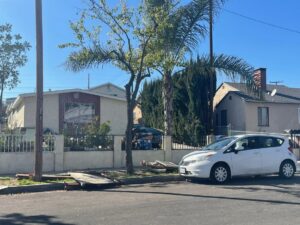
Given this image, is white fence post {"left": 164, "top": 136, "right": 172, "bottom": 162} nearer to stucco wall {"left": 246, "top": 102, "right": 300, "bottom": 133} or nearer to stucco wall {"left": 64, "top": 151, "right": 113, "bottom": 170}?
stucco wall {"left": 64, "top": 151, "right": 113, "bottom": 170}

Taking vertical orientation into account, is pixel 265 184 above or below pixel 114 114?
below

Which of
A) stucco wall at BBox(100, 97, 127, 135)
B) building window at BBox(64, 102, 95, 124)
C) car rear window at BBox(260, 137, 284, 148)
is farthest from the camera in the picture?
stucco wall at BBox(100, 97, 127, 135)

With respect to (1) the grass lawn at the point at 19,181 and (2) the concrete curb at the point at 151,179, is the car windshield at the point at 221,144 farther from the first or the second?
(1) the grass lawn at the point at 19,181

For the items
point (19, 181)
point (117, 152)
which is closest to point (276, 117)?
point (117, 152)

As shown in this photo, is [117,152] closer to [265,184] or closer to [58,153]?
[58,153]

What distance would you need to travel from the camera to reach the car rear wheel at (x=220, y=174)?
41.6ft

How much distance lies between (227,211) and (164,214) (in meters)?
1.27

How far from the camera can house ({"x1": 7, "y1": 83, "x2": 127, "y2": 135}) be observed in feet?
86.2

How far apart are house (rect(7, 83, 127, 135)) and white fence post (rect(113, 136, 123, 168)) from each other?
8.48 meters

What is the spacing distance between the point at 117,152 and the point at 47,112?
10509mm

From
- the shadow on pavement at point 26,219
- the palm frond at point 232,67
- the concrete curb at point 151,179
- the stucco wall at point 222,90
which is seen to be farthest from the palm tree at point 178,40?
the stucco wall at point 222,90

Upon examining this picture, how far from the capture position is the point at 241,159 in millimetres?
13172

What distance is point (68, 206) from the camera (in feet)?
29.4

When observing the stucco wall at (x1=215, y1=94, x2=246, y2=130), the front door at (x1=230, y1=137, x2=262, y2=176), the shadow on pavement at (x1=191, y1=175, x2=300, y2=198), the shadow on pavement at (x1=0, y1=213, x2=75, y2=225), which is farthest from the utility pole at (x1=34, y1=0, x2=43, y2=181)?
the stucco wall at (x1=215, y1=94, x2=246, y2=130)
